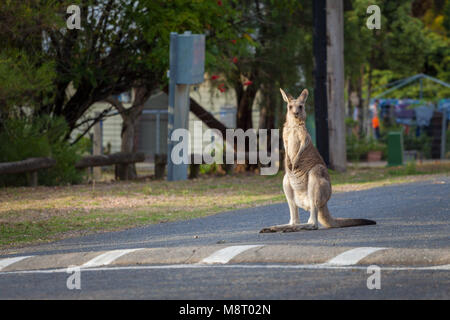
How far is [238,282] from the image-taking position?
7594 millimetres

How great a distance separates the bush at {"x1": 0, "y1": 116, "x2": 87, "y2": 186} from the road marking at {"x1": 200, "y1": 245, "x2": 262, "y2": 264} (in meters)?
11.7

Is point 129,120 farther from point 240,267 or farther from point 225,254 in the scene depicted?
point 240,267

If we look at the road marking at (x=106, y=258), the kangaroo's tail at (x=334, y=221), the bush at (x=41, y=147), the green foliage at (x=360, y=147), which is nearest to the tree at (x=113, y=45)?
the bush at (x=41, y=147)

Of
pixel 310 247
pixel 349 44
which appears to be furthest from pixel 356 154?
pixel 310 247

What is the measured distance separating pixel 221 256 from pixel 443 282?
7.86 feet

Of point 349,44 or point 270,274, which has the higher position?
point 349,44

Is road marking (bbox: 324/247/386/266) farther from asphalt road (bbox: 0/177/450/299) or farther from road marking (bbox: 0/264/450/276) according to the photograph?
asphalt road (bbox: 0/177/450/299)

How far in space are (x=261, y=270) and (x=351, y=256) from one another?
3.28 ft

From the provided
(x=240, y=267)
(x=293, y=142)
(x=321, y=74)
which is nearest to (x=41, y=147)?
(x=321, y=74)

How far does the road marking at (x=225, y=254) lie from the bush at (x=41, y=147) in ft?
38.3

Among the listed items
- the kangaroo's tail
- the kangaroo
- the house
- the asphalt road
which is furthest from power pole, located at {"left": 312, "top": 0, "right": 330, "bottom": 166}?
the house

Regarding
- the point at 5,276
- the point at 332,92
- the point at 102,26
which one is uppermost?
the point at 102,26

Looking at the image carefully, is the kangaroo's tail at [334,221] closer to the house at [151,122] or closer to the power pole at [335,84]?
the power pole at [335,84]
